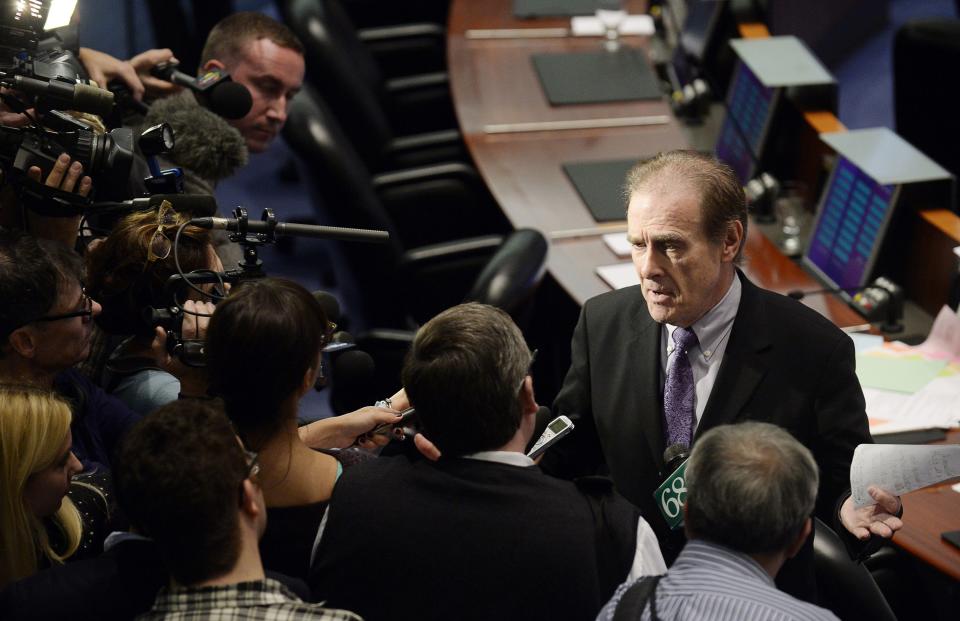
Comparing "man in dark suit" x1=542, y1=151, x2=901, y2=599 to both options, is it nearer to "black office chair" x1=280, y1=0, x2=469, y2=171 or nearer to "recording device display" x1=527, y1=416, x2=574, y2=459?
"recording device display" x1=527, y1=416, x2=574, y2=459

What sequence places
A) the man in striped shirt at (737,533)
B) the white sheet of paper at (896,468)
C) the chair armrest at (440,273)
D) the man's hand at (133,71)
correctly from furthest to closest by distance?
the chair armrest at (440,273), the man's hand at (133,71), the white sheet of paper at (896,468), the man in striped shirt at (737,533)

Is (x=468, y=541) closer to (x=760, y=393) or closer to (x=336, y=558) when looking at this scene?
(x=336, y=558)

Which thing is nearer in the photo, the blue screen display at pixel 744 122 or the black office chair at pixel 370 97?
the blue screen display at pixel 744 122

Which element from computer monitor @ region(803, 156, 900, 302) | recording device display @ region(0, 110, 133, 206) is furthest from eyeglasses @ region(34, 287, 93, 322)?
computer monitor @ region(803, 156, 900, 302)

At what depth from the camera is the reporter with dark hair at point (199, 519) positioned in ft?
5.28

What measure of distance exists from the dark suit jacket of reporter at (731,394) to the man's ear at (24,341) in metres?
1.07

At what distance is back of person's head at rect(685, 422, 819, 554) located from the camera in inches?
65.2

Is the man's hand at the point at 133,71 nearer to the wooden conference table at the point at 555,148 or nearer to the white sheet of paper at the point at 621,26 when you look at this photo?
the wooden conference table at the point at 555,148

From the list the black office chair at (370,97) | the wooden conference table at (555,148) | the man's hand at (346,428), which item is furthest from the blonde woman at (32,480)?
the black office chair at (370,97)

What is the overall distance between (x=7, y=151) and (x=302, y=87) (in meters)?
1.46

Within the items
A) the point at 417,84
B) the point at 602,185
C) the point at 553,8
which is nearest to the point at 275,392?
the point at 602,185

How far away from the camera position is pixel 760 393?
2.23 meters

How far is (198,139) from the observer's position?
2898 mm

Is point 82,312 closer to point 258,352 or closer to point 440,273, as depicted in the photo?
point 258,352
